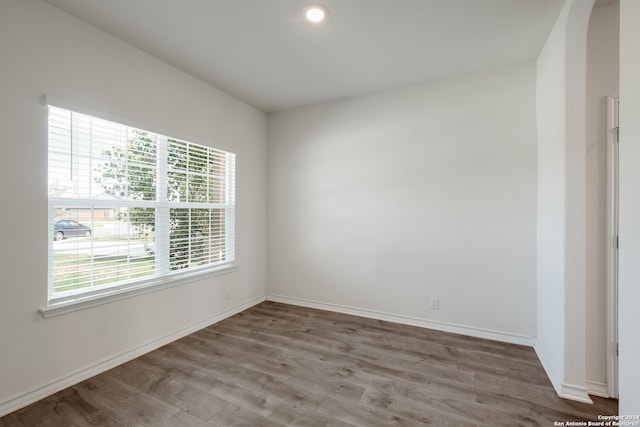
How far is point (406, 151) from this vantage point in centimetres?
324

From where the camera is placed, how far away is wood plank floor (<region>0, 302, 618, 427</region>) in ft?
5.85

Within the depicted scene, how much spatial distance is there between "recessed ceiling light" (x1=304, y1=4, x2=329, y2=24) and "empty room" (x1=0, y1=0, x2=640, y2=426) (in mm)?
23

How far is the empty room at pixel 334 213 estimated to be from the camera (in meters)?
1.86

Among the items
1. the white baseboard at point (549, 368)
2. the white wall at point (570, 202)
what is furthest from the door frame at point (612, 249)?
the white baseboard at point (549, 368)

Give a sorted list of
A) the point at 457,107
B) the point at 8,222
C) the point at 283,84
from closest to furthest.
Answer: the point at 8,222 → the point at 457,107 → the point at 283,84

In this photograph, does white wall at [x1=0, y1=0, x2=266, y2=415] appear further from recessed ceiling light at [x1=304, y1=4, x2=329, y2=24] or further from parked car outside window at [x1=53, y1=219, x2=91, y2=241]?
recessed ceiling light at [x1=304, y1=4, x2=329, y2=24]

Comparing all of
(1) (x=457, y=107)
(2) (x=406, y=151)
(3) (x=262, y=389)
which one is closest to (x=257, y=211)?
(2) (x=406, y=151)

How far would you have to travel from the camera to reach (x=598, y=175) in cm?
196

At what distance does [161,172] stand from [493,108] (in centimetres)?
340

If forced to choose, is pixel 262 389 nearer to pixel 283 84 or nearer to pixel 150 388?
pixel 150 388

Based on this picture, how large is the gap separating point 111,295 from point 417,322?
9.94 feet

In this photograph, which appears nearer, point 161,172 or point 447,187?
point 161,172

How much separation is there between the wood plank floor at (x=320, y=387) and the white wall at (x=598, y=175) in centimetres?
32
